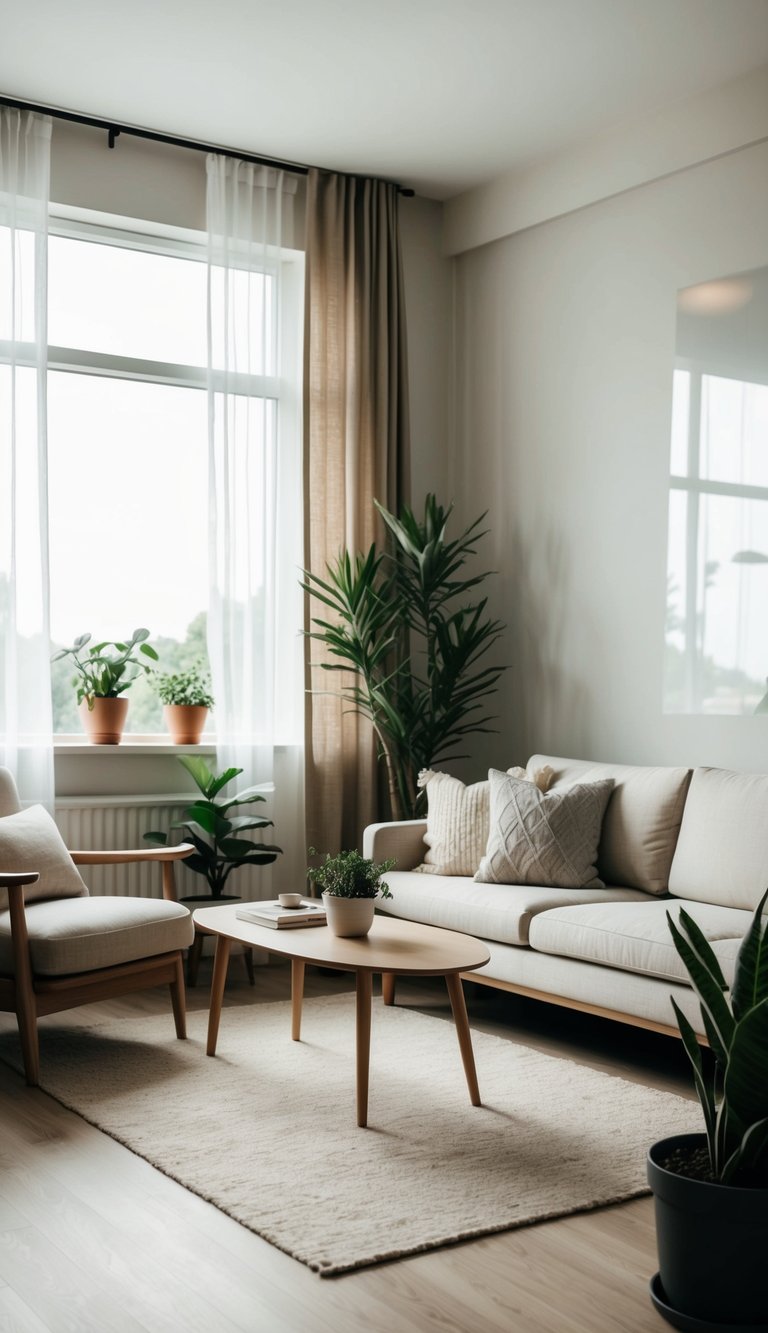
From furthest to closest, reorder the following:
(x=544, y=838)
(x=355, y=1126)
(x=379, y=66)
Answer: (x=379, y=66) → (x=544, y=838) → (x=355, y=1126)

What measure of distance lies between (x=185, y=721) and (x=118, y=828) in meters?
→ 0.52

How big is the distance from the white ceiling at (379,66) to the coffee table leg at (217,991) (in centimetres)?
288

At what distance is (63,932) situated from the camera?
3.53 m

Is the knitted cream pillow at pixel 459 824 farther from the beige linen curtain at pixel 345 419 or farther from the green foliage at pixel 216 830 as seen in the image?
the beige linen curtain at pixel 345 419

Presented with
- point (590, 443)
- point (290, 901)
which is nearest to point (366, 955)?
point (290, 901)

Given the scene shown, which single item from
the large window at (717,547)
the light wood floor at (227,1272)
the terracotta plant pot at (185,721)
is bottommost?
the light wood floor at (227,1272)

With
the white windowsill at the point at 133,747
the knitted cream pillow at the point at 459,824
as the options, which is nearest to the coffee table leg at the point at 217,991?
the knitted cream pillow at the point at 459,824

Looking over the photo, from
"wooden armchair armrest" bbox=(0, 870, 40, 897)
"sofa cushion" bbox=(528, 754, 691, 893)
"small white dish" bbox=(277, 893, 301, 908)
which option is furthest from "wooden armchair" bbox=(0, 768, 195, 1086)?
"sofa cushion" bbox=(528, 754, 691, 893)

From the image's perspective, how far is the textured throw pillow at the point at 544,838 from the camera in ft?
13.8

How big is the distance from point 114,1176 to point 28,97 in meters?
3.83

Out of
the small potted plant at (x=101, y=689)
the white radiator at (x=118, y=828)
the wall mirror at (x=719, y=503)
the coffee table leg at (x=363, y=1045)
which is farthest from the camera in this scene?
the small potted plant at (x=101, y=689)

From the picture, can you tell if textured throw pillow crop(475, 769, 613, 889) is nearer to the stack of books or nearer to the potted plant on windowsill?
the stack of books

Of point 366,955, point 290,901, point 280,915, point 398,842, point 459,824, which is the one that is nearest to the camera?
point 366,955

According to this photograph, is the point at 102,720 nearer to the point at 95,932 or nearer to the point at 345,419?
the point at 95,932
